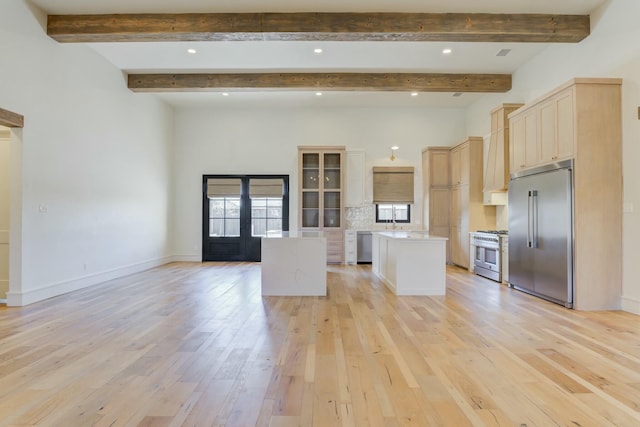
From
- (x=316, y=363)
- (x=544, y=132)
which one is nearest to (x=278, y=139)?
(x=544, y=132)

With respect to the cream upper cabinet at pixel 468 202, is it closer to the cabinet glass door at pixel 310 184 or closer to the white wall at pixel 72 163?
the cabinet glass door at pixel 310 184

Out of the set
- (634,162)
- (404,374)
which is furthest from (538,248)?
(404,374)

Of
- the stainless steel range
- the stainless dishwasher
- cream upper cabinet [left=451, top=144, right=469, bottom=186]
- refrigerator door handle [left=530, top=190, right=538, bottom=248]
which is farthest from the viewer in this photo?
the stainless dishwasher

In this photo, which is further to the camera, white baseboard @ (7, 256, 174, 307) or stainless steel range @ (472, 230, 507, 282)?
stainless steel range @ (472, 230, 507, 282)

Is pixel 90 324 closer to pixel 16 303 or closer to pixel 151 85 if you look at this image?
pixel 16 303

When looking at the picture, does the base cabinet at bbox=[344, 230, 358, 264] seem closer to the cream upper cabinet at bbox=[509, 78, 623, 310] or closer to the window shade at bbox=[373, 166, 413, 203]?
the window shade at bbox=[373, 166, 413, 203]

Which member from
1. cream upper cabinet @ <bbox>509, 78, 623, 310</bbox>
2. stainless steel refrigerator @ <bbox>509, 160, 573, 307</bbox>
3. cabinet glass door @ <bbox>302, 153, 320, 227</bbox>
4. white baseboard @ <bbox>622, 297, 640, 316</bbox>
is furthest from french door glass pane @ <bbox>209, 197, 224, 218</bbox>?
white baseboard @ <bbox>622, 297, 640, 316</bbox>

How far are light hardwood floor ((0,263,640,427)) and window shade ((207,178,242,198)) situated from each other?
14.5ft

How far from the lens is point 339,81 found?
21.4 feet

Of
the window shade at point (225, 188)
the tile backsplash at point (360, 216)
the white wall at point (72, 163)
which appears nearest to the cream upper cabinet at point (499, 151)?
the tile backsplash at point (360, 216)

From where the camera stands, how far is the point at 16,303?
4.19 m

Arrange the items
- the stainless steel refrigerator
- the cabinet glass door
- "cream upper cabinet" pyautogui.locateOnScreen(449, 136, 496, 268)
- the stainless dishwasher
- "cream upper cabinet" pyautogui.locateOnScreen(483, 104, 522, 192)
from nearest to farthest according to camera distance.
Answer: the stainless steel refrigerator
"cream upper cabinet" pyautogui.locateOnScreen(483, 104, 522, 192)
"cream upper cabinet" pyautogui.locateOnScreen(449, 136, 496, 268)
the stainless dishwasher
the cabinet glass door

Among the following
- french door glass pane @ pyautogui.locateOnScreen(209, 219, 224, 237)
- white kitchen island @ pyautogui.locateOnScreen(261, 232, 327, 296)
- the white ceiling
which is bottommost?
white kitchen island @ pyautogui.locateOnScreen(261, 232, 327, 296)

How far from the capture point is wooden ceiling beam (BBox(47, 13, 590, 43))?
14.8 feet
